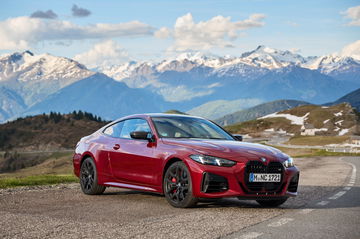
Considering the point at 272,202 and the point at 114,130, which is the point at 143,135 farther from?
the point at 272,202

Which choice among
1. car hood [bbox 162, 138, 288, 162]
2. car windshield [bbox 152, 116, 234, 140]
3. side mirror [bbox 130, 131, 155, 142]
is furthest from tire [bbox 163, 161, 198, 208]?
car windshield [bbox 152, 116, 234, 140]

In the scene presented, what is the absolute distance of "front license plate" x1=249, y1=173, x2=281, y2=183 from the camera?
1015 centimetres

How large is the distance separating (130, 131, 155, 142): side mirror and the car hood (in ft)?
0.86

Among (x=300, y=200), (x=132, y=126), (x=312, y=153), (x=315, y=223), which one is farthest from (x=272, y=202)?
(x=312, y=153)

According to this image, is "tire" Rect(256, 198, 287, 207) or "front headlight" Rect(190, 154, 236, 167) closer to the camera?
"front headlight" Rect(190, 154, 236, 167)

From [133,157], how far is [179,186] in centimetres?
149

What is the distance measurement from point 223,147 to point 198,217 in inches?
59.1

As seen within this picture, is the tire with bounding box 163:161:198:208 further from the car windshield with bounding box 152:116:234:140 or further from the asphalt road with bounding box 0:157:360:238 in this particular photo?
the car windshield with bounding box 152:116:234:140

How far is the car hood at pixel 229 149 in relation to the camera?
10.1 meters

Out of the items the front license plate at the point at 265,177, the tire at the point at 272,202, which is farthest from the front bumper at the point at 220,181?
the tire at the point at 272,202

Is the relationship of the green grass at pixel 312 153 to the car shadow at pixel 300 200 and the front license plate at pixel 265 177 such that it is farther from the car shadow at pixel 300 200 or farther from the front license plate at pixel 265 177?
the front license plate at pixel 265 177

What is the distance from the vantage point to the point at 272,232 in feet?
25.8

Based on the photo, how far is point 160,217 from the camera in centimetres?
924

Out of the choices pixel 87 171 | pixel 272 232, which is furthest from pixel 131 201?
pixel 272 232
